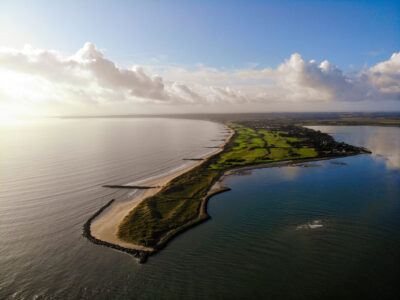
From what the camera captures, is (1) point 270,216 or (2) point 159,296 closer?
(2) point 159,296

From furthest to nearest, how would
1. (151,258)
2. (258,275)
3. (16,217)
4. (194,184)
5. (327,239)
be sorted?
(194,184)
(16,217)
(327,239)
(151,258)
(258,275)

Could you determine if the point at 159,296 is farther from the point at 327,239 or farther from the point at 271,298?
the point at 327,239

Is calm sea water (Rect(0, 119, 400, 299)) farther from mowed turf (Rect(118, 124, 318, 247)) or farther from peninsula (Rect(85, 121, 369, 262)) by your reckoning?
mowed turf (Rect(118, 124, 318, 247))

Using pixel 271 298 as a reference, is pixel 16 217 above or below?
above

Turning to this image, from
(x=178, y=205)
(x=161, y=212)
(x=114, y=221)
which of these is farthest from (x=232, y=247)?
(x=114, y=221)

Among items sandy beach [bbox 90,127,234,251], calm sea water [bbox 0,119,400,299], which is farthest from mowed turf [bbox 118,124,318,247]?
calm sea water [bbox 0,119,400,299]

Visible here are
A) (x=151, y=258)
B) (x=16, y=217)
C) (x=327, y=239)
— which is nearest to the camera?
→ (x=151, y=258)

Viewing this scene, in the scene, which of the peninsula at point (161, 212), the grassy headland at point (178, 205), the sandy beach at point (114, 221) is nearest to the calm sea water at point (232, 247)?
the peninsula at point (161, 212)

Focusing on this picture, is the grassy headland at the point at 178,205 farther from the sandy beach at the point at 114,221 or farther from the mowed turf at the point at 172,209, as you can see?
the sandy beach at the point at 114,221

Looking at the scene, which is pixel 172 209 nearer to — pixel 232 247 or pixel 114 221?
pixel 114 221

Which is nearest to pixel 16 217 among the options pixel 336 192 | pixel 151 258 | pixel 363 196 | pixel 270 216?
pixel 151 258
